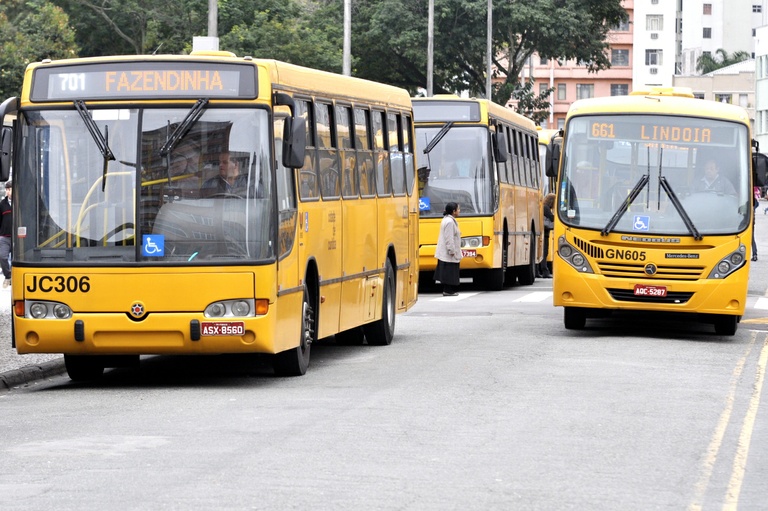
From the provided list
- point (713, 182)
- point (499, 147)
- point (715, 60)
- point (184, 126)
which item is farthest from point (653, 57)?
point (184, 126)

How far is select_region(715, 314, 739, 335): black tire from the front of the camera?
19.3m

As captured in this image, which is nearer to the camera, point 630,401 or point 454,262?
point 630,401

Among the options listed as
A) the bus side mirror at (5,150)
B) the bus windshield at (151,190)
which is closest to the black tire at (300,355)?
the bus windshield at (151,190)

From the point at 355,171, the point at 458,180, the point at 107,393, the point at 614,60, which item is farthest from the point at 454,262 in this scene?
the point at 614,60

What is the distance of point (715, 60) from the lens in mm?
144625

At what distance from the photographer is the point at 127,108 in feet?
43.8

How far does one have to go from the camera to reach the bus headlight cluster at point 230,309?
13.2 meters

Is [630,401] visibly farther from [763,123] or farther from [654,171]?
[763,123]

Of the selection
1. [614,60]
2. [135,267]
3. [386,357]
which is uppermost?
[614,60]

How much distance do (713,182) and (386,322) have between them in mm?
4169

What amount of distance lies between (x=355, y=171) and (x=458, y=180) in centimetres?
1174

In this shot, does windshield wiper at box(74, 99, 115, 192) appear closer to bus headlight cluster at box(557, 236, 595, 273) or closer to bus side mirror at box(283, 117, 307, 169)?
bus side mirror at box(283, 117, 307, 169)

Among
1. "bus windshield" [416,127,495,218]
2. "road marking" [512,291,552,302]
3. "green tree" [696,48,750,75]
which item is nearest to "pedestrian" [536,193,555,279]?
"road marking" [512,291,552,302]

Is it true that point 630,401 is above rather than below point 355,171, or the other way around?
below
